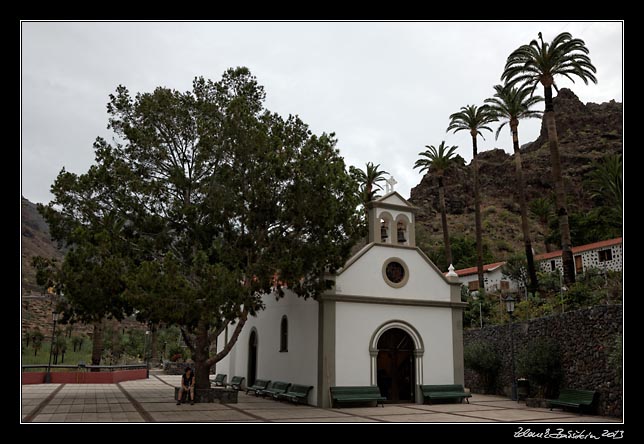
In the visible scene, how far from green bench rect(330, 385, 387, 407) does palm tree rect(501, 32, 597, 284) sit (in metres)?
16.4

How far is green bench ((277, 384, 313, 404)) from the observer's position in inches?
778

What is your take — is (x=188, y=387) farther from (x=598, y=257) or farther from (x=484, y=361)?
(x=598, y=257)

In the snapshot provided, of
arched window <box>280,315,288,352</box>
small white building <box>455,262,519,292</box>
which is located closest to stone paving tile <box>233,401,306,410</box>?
arched window <box>280,315,288,352</box>

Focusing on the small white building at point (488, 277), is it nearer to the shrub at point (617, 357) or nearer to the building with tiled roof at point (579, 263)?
the building with tiled roof at point (579, 263)

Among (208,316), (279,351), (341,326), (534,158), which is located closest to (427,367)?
(341,326)

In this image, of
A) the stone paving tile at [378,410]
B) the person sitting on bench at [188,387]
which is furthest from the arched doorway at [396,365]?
the person sitting on bench at [188,387]

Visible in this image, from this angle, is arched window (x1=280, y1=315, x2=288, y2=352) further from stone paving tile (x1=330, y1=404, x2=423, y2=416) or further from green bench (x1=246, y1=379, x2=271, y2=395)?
stone paving tile (x1=330, y1=404, x2=423, y2=416)

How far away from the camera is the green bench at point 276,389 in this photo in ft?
69.2

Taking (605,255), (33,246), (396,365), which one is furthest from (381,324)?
(33,246)

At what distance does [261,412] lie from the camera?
17.5m
